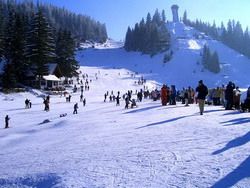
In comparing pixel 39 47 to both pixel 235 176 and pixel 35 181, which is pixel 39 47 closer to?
pixel 35 181

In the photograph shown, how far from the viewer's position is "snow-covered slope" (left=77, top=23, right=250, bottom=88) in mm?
107000

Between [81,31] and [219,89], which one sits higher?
[81,31]

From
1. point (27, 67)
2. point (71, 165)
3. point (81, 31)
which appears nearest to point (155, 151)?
point (71, 165)

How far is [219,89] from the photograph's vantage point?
26641mm

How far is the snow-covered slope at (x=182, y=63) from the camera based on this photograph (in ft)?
351

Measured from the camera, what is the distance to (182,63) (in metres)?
121

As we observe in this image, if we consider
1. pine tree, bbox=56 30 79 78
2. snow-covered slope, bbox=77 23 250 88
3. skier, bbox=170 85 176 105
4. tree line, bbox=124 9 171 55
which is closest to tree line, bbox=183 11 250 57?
snow-covered slope, bbox=77 23 250 88

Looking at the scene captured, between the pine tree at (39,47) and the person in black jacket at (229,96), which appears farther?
the pine tree at (39,47)

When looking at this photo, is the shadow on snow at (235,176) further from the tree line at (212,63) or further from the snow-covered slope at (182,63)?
the tree line at (212,63)

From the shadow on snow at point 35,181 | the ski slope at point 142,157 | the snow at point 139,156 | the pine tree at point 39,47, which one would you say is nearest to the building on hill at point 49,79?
the pine tree at point 39,47

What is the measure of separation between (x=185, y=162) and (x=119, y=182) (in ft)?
5.94

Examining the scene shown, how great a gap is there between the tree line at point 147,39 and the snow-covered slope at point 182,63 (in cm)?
306

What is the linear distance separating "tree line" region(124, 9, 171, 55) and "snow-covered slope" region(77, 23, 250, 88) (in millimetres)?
3061

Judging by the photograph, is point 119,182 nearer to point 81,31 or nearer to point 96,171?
point 96,171
